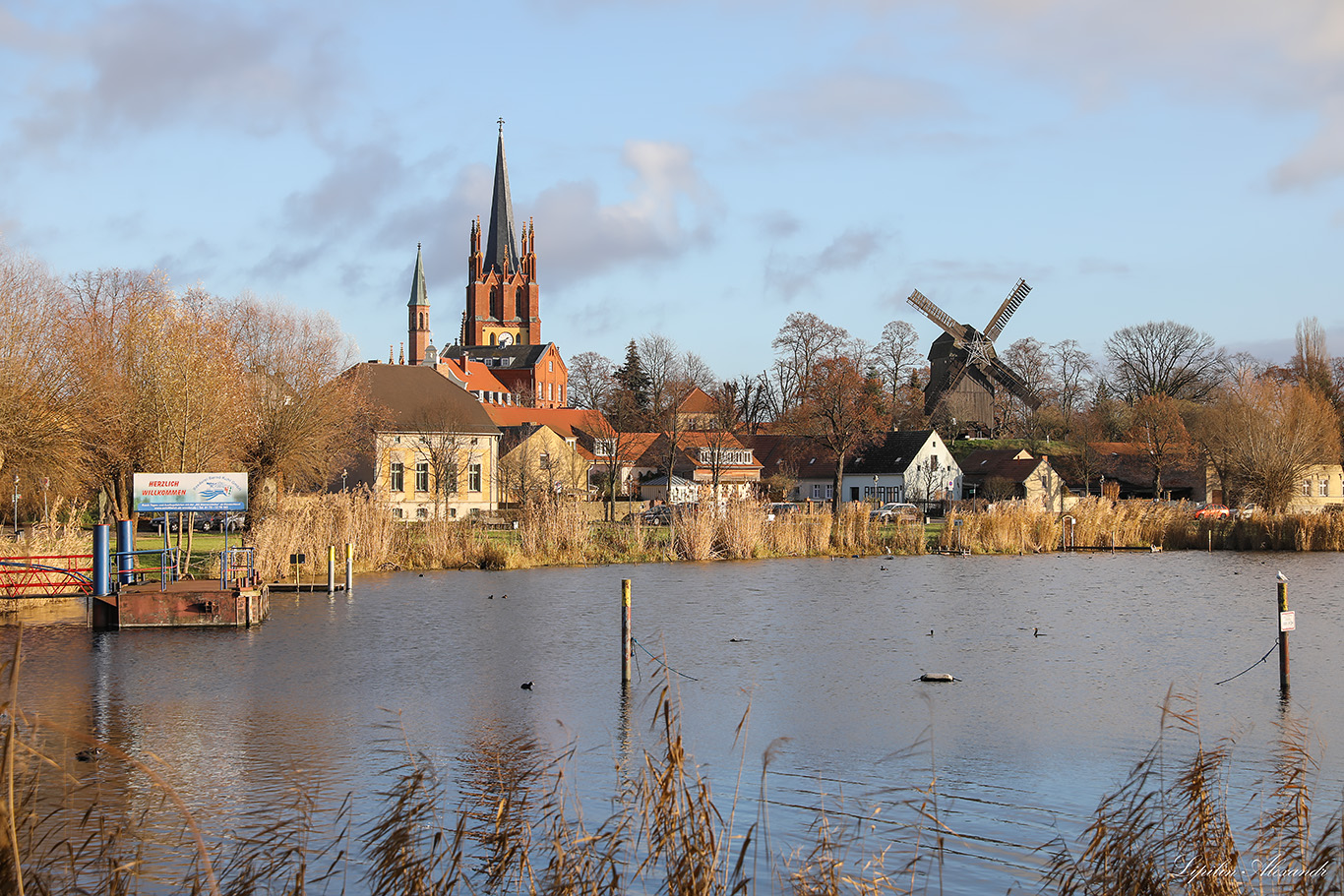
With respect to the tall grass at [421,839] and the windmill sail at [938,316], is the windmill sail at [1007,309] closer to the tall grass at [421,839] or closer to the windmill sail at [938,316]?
the windmill sail at [938,316]

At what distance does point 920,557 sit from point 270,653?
31127mm

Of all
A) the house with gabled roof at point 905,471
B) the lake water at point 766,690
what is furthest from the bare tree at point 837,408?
the lake water at point 766,690

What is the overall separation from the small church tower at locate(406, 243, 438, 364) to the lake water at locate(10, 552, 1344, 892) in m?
135

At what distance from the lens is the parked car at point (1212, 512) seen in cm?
6099

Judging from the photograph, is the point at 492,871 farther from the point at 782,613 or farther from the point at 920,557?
the point at 920,557

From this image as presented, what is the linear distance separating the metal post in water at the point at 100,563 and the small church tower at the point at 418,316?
14161 cm

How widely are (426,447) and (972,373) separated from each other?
50.3 m

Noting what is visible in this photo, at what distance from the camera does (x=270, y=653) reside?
22719 millimetres

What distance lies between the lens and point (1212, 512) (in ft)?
224

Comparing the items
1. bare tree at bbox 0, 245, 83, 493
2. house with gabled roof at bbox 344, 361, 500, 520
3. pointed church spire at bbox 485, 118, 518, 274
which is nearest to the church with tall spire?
pointed church spire at bbox 485, 118, 518, 274

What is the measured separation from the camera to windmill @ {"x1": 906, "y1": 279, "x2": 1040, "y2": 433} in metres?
99.8

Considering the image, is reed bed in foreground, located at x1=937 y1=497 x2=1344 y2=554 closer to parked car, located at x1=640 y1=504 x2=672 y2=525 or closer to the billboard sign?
parked car, located at x1=640 y1=504 x2=672 y2=525

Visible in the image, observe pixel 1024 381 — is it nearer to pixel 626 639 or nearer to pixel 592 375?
pixel 592 375

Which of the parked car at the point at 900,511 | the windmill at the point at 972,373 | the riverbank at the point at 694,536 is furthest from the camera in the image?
the windmill at the point at 972,373
